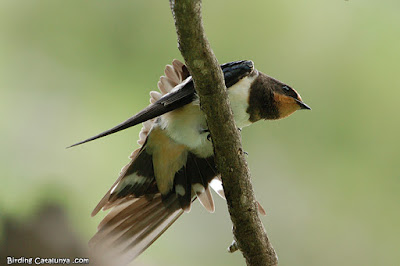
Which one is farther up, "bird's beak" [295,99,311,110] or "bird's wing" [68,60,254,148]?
"bird's wing" [68,60,254,148]

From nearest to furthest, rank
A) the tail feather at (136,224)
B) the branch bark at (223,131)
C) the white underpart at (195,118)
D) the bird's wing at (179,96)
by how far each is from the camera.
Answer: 1. the branch bark at (223,131)
2. the bird's wing at (179,96)
3. the tail feather at (136,224)
4. the white underpart at (195,118)

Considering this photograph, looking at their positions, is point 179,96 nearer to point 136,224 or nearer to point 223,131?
point 223,131

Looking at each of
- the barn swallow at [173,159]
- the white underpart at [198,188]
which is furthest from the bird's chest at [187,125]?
the white underpart at [198,188]

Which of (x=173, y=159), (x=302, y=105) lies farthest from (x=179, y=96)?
(x=302, y=105)

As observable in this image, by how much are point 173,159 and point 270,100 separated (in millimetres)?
752

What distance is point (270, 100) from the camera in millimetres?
3471

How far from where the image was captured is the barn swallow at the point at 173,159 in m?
3.21

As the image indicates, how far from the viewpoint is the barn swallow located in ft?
10.5

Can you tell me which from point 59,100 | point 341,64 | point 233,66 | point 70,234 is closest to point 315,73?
point 341,64

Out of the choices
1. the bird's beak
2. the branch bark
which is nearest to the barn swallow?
the bird's beak

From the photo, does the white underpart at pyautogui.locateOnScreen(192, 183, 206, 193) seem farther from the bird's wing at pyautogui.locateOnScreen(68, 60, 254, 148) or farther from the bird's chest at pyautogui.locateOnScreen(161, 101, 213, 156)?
the bird's wing at pyautogui.locateOnScreen(68, 60, 254, 148)

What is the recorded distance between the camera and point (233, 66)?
3283 mm

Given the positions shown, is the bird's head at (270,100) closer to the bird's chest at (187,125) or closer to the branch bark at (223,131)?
the bird's chest at (187,125)

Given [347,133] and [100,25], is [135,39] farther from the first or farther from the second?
[347,133]
